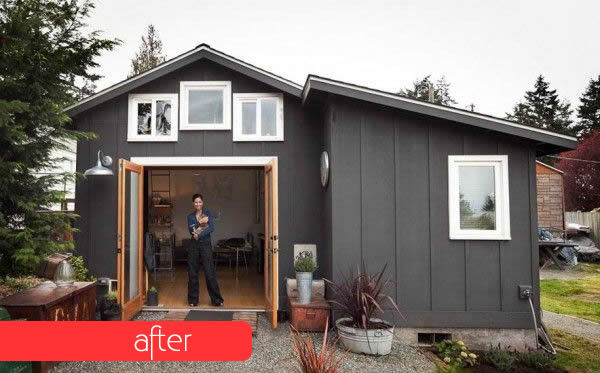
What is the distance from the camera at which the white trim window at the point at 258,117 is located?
625 cm

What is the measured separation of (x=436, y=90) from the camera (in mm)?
29438

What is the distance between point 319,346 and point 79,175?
146 inches

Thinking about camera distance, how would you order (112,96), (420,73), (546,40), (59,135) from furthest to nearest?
(420,73) → (546,40) → (112,96) → (59,135)

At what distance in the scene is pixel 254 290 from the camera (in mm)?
7598

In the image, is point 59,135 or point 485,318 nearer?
point 59,135

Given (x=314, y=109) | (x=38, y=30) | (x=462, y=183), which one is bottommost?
(x=462, y=183)

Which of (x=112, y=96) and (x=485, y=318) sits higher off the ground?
(x=112, y=96)

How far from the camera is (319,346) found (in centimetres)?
474

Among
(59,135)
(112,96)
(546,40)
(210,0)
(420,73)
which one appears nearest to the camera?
(59,135)

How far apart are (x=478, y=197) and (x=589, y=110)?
101ft

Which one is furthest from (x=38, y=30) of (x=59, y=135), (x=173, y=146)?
(x=173, y=146)

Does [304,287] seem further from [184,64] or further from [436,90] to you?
[436,90]

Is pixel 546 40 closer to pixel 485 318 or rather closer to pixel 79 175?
pixel 485 318

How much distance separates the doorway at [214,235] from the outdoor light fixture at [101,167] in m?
0.35
